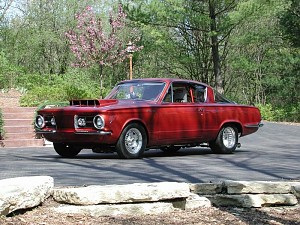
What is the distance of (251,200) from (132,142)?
17.1 feet

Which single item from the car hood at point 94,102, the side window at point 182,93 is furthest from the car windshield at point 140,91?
the car hood at point 94,102

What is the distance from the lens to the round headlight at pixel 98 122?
33.7 feet

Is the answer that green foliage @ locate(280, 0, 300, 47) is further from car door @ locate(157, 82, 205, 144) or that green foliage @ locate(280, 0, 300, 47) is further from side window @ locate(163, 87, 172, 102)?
side window @ locate(163, 87, 172, 102)

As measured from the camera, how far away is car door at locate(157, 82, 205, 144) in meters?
11.3

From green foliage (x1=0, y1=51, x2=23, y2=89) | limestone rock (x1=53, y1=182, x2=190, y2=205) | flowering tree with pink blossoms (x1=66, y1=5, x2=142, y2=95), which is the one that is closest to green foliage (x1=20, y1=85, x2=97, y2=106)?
green foliage (x1=0, y1=51, x2=23, y2=89)

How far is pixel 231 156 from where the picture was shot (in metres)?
12.0

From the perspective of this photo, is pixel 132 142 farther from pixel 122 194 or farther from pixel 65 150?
pixel 122 194

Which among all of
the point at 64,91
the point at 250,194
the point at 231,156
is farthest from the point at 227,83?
the point at 250,194

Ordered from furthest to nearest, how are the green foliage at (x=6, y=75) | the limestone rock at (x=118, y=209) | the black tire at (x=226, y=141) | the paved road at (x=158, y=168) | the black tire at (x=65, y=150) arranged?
1. the green foliage at (x=6, y=75)
2. the black tire at (x=226, y=141)
3. the black tire at (x=65, y=150)
4. the paved road at (x=158, y=168)
5. the limestone rock at (x=118, y=209)

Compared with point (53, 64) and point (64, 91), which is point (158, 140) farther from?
point (53, 64)

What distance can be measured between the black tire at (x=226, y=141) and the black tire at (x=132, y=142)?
2189 mm

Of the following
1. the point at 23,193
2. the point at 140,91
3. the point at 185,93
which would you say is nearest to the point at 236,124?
the point at 185,93

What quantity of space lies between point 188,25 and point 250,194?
28.2 metres

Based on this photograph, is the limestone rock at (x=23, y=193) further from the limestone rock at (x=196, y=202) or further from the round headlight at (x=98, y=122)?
the round headlight at (x=98, y=122)
